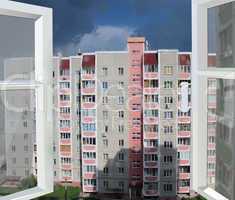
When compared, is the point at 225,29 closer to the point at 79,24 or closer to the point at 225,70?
the point at 225,70

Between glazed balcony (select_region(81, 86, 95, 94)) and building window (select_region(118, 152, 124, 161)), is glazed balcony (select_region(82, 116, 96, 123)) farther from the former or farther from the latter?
building window (select_region(118, 152, 124, 161))

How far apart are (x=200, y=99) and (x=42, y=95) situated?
1258 mm

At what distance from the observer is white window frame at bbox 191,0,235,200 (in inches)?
98.7

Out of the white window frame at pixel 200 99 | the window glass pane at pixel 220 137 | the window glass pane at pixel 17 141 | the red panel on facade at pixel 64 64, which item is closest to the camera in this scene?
the white window frame at pixel 200 99

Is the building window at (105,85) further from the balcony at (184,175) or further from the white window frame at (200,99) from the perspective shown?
the balcony at (184,175)

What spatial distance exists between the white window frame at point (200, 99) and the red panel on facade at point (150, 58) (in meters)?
0.54

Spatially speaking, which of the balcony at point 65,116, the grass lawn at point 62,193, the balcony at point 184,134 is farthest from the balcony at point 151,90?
the grass lawn at point 62,193

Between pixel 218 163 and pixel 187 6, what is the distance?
4.73ft

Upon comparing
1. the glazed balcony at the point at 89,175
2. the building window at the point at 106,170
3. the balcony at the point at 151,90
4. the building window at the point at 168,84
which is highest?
the building window at the point at 168,84

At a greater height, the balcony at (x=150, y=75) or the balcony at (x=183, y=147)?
the balcony at (x=150, y=75)

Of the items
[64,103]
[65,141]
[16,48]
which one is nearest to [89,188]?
[65,141]

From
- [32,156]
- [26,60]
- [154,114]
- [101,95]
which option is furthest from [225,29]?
[32,156]

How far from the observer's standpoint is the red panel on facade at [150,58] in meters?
3.07

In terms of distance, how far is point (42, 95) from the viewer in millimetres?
2670
